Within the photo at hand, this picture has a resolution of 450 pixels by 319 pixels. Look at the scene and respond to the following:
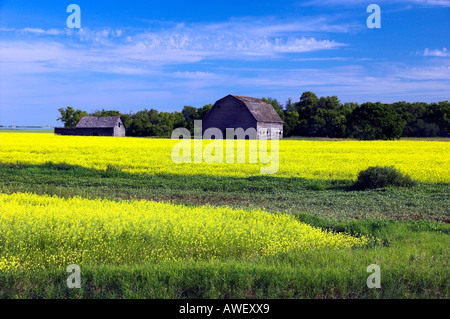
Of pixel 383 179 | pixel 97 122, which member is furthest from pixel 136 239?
pixel 97 122

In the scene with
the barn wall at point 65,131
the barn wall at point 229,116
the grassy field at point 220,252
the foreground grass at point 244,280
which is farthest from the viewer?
the barn wall at point 65,131

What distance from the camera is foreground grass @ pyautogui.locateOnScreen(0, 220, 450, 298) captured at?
517 centimetres

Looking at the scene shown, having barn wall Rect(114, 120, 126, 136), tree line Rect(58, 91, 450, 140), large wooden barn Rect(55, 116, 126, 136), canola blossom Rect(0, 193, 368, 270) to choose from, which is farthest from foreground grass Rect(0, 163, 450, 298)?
large wooden barn Rect(55, 116, 126, 136)

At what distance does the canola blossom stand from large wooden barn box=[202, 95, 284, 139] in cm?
5127

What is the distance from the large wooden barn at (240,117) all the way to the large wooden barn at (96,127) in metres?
19.4

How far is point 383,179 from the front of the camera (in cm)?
1625

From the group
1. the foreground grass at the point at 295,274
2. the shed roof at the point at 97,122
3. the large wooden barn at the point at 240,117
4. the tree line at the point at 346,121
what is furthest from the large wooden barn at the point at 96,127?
the foreground grass at the point at 295,274

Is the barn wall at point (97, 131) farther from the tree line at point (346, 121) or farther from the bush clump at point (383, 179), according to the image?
the bush clump at point (383, 179)

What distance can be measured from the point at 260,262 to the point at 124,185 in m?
12.2

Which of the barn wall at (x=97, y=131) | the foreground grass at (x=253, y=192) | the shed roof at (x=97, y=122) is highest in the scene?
the shed roof at (x=97, y=122)

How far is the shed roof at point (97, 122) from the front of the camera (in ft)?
238
